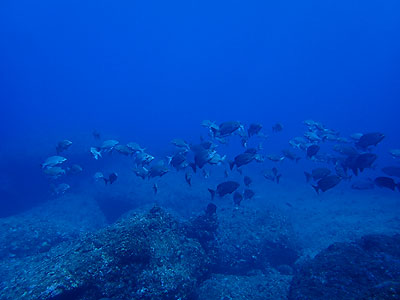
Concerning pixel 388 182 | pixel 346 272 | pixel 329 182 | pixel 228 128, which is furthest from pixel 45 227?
pixel 388 182

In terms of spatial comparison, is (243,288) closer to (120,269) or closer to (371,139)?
(120,269)

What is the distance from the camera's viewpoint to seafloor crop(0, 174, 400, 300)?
4.97 m

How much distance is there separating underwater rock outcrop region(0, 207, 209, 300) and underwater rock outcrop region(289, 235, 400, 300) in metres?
2.44

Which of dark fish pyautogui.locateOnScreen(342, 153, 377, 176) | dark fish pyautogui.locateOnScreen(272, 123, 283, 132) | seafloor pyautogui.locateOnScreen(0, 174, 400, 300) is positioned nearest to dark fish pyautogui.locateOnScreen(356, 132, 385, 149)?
dark fish pyautogui.locateOnScreen(342, 153, 377, 176)

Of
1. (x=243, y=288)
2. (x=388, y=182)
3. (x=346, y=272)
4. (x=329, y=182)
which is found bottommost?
(x=346, y=272)

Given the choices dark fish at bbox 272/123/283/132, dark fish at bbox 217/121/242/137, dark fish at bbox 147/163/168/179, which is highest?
dark fish at bbox 272/123/283/132

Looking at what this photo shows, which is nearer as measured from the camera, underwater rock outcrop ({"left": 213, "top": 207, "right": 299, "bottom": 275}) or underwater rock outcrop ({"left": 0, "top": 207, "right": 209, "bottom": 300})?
underwater rock outcrop ({"left": 0, "top": 207, "right": 209, "bottom": 300})

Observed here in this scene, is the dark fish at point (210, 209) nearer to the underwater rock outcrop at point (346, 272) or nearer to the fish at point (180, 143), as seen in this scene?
the fish at point (180, 143)

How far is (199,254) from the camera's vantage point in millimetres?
7027

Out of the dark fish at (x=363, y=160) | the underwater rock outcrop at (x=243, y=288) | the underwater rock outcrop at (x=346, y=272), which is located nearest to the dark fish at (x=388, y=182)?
the dark fish at (x=363, y=160)

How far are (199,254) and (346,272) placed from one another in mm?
3336

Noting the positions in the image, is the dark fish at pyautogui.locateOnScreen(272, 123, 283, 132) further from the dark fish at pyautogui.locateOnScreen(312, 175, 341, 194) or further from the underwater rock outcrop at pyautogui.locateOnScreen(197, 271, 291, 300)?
the underwater rock outcrop at pyautogui.locateOnScreen(197, 271, 291, 300)

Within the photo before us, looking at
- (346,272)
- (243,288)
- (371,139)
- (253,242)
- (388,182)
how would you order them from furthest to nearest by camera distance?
(253,242), (371,139), (388,182), (243,288), (346,272)

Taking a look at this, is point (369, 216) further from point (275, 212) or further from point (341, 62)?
point (341, 62)
